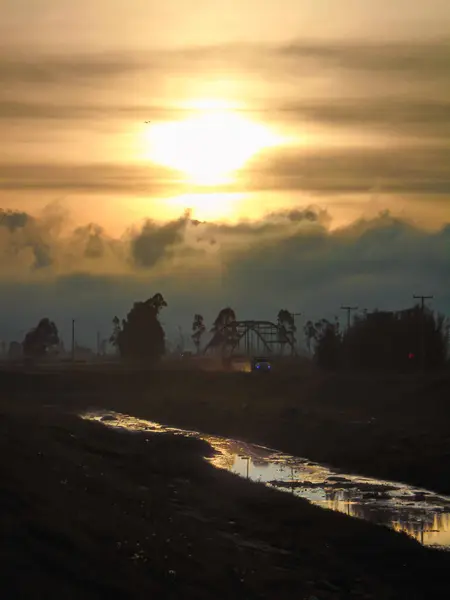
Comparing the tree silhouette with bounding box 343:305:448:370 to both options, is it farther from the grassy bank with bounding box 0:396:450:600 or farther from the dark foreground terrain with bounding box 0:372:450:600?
the grassy bank with bounding box 0:396:450:600

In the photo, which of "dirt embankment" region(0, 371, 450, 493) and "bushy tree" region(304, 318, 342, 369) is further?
"bushy tree" region(304, 318, 342, 369)

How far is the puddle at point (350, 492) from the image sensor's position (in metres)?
41.4

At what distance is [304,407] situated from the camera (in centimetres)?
10706

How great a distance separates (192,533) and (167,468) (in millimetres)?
23282

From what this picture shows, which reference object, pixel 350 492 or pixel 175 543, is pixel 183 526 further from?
pixel 350 492

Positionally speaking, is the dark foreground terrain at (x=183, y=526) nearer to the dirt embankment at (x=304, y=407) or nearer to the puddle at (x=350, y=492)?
the dirt embankment at (x=304, y=407)

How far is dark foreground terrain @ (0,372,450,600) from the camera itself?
25594mm

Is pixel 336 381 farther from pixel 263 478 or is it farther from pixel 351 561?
pixel 351 561

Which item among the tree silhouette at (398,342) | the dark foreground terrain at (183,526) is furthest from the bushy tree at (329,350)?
the dark foreground terrain at (183,526)

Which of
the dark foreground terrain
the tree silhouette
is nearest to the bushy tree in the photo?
the tree silhouette

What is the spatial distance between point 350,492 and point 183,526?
58.2ft

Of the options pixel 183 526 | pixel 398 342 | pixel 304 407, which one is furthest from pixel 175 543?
pixel 398 342

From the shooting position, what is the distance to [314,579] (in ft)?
100

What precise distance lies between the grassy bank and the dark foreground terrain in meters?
0.06
